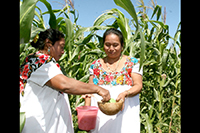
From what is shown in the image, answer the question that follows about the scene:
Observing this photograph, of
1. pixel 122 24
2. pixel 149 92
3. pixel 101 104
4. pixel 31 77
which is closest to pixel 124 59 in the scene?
pixel 122 24

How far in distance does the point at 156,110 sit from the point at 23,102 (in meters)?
1.91

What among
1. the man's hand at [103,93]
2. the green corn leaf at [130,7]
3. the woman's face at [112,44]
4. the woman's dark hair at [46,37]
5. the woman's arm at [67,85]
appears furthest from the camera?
the woman's face at [112,44]

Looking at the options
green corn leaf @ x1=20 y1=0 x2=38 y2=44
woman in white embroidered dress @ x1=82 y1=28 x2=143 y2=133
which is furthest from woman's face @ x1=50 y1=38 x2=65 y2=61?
green corn leaf @ x1=20 y1=0 x2=38 y2=44

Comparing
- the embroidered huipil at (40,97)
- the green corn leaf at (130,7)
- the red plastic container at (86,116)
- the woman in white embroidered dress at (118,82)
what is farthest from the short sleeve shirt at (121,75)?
the green corn leaf at (130,7)

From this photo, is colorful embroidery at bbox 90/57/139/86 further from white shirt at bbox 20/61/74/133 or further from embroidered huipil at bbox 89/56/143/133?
white shirt at bbox 20/61/74/133

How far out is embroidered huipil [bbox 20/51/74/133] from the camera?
45.5 inches

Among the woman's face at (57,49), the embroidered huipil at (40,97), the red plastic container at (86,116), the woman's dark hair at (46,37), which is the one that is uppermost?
the woman's dark hair at (46,37)

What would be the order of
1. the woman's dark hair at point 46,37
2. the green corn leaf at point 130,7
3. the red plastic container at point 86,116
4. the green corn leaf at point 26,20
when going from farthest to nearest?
1. the red plastic container at point 86,116
2. the woman's dark hair at point 46,37
3. the green corn leaf at point 130,7
4. the green corn leaf at point 26,20

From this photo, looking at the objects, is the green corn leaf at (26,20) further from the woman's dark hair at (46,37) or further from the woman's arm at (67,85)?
the woman's dark hair at (46,37)

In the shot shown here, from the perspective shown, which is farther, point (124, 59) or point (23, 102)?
point (124, 59)

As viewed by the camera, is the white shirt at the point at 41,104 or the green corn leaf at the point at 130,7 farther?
the white shirt at the point at 41,104

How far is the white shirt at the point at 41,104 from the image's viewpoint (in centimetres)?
115
